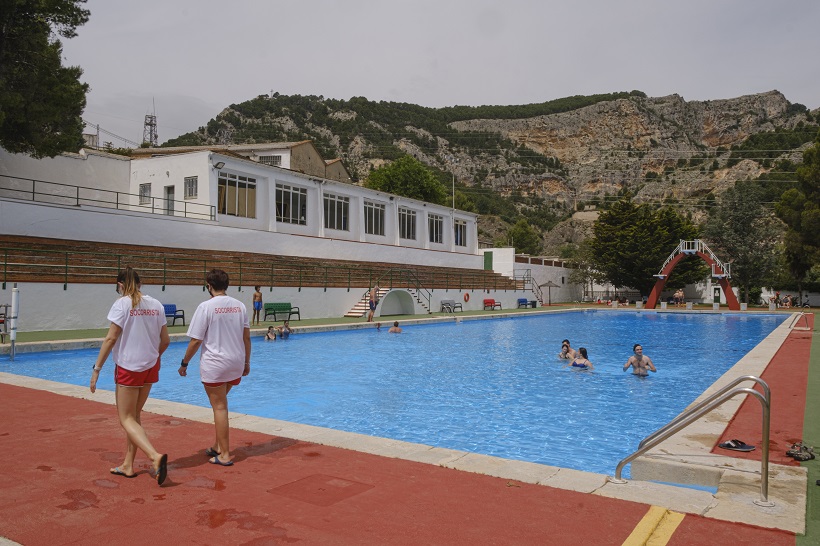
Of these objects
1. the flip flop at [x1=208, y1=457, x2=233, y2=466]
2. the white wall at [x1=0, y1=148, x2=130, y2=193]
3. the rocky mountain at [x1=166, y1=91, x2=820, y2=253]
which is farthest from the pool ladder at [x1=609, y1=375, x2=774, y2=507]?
the rocky mountain at [x1=166, y1=91, x2=820, y2=253]

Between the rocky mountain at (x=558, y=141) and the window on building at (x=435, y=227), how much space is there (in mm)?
67889

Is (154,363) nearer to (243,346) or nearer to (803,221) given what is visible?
(243,346)

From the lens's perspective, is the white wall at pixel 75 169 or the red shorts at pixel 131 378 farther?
the white wall at pixel 75 169

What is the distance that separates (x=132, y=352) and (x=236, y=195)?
29263 mm

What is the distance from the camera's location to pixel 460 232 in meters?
52.8

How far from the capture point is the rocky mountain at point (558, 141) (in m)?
127

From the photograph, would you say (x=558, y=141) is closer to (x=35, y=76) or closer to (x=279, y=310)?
(x=279, y=310)

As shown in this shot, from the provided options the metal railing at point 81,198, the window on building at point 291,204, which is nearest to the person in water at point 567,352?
the metal railing at point 81,198

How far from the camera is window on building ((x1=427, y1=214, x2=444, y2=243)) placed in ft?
160

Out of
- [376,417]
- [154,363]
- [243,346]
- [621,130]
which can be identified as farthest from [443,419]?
[621,130]

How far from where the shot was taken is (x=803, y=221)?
29766 millimetres

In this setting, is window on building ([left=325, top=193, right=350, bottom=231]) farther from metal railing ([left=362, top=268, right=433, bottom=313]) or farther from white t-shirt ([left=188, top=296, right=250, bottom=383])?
white t-shirt ([left=188, top=296, right=250, bottom=383])

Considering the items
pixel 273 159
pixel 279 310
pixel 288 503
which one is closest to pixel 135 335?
pixel 288 503

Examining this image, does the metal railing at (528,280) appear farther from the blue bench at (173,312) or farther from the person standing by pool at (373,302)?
the blue bench at (173,312)
